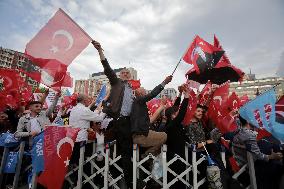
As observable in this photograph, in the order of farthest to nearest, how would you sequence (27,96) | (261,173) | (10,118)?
(27,96), (10,118), (261,173)

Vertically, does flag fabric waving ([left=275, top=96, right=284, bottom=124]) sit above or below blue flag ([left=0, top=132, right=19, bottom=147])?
above

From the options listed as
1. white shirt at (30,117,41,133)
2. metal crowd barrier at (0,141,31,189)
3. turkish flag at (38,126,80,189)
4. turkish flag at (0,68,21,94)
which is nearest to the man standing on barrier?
turkish flag at (38,126,80,189)

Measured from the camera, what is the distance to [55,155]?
16.8 ft

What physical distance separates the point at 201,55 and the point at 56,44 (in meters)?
3.70

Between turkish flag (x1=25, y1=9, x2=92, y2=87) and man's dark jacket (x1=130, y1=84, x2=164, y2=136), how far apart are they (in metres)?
1.69

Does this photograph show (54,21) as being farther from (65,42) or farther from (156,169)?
(156,169)

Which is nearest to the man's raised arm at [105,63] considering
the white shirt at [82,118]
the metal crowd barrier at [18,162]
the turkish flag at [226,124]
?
the white shirt at [82,118]

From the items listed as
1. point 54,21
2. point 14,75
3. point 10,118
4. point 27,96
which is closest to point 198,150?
point 54,21

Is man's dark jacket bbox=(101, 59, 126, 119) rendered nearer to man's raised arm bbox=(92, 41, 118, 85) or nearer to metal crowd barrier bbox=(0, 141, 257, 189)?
man's raised arm bbox=(92, 41, 118, 85)

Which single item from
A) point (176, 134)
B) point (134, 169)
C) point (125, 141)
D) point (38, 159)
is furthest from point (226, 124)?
point (38, 159)

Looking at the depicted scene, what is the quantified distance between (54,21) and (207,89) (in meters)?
4.70

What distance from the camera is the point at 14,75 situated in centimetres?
834

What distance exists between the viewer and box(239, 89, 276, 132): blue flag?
463 cm

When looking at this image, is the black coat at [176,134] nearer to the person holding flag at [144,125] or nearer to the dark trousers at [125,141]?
the person holding flag at [144,125]
